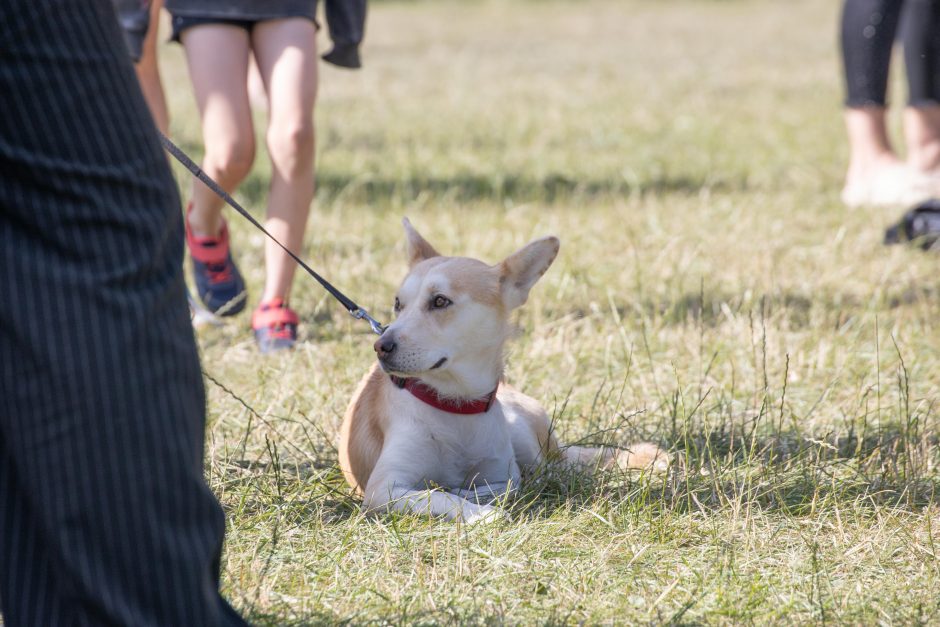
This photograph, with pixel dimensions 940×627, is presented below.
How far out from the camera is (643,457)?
2877 millimetres

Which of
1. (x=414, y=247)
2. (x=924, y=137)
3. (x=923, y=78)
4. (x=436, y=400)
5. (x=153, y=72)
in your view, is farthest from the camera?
(x=924, y=137)

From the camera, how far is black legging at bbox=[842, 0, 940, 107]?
593 centimetres

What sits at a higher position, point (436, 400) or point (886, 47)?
point (886, 47)

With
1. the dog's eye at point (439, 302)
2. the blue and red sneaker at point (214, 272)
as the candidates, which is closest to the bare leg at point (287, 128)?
the blue and red sneaker at point (214, 272)

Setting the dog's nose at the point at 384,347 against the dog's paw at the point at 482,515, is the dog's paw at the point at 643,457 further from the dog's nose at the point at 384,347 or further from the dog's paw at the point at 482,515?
the dog's nose at the point at 384,347

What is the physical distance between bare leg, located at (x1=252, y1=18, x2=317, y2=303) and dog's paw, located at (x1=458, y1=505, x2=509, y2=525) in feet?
5.32

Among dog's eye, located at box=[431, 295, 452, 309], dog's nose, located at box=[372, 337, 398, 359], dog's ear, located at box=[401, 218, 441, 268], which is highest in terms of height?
dog's ear, located at box=[401, 218, 441, 268]

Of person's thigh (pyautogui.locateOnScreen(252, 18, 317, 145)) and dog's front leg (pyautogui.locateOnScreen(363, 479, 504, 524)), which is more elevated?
person's thigh (pyautogui.locateOnScreen(252, 18, 317, 145))

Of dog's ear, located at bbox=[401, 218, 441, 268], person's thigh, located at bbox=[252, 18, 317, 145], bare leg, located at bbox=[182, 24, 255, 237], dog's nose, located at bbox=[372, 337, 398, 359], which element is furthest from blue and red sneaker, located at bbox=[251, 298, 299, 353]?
dog's nose, located at bbox=[372, 337, 398, 359]

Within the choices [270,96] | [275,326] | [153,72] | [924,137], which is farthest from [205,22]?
[924,137]

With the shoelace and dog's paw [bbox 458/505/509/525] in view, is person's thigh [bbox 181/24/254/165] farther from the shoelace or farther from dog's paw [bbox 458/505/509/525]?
dog's paw [bbox 458/505/509/525]

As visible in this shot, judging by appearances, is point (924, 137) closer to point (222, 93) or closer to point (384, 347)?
point (222, 93)

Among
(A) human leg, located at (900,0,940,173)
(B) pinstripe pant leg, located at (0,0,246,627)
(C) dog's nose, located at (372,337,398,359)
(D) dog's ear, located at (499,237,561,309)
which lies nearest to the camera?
(B) pinstripe pant leg, located at (0,0,246,627)

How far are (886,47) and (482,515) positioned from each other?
449 centimetres
